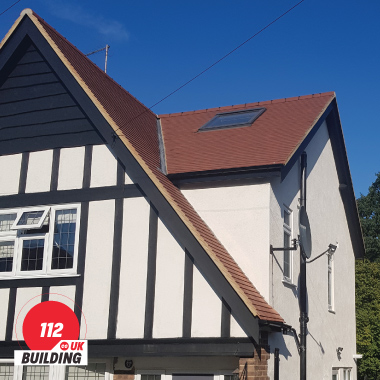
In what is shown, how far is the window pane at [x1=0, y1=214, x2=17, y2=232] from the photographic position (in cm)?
1332

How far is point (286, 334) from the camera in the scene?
492 inches

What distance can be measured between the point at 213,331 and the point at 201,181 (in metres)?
3.24

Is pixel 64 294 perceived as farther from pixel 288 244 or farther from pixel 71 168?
pixel 288 244

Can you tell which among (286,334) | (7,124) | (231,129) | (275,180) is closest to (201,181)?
(275,180)

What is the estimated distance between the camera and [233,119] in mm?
15898

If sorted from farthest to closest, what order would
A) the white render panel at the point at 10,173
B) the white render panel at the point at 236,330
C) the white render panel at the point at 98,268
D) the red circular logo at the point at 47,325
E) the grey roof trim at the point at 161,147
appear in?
1. the grey roof trim at the point at 161,147
2. the white render panel at the point at 10,173
3. the red circular logo at the point at 47,325
4. the white render panel at the point at 98,268
5. the white render panel at the point at 236,330

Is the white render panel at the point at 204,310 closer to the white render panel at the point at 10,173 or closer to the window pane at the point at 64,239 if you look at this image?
the window pane at the point at 64,239

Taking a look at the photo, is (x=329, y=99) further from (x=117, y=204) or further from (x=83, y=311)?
(x=83, y=311)

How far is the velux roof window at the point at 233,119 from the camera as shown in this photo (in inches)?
601

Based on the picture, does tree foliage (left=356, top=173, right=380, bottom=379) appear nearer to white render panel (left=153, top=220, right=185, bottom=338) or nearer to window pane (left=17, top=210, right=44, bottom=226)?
white render panel (left=153, top=220, right=185, bottom=338)

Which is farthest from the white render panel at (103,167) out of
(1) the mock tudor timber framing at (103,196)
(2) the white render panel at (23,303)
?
(2) the white render panel at (23,303)

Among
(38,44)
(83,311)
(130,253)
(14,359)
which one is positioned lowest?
(14,359)

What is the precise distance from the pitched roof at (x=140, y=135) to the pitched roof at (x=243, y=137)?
19.5 inches

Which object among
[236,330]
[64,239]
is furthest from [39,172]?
[236,330]
